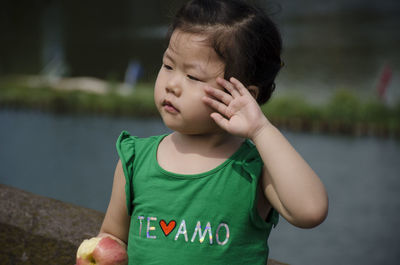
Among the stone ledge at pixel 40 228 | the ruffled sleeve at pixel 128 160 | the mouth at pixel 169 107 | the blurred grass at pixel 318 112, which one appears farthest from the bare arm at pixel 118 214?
the blurred grass at pixel 318 112

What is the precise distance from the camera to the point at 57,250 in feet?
3.01

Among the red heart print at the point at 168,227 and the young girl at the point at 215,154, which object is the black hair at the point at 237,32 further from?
the red heart print at the point at 168,227

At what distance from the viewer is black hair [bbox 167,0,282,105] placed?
1.89 feet

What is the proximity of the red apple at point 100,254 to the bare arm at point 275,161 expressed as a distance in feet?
0.67

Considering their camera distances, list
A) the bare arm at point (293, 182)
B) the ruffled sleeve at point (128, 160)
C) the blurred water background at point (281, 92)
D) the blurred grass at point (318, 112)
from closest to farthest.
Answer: the bare arm at point (293, 182)
the ruffled sleeve at point (128, 160)
the blurred water background at point (281, 92)
the blurred grass at point (318, 112)

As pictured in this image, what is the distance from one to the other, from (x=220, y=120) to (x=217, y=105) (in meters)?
0.02

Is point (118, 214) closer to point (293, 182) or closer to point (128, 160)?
point (128, 160)

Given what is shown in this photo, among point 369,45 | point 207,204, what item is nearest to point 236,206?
point 207,204

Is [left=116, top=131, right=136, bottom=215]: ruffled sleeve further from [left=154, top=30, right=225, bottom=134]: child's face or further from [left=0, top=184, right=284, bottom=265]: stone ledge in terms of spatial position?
[left=0, top=184, right=284, bottom=265]: stone ledge

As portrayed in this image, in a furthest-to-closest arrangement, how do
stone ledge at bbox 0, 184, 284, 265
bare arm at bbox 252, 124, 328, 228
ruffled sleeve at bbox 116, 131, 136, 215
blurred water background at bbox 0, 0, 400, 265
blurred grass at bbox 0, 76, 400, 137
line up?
blurred grass at bbox 0, 76, 400, 137 < blurred water background at bbox 0, 0, 400, 265 < stone ledge at bbox 0, 184, 284, 265 < ruffled sleeve at bbox 116, 131, 136, 215 < bare arm at bbox 252, 124, 328, 228

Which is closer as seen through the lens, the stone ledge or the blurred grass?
the stone ledge

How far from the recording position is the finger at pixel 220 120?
57 centimetres

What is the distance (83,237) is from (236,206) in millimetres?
452

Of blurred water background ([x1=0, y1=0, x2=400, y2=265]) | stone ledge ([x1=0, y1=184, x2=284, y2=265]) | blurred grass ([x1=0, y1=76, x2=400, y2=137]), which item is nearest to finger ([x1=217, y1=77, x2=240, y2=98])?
blurred water background ([x1=0, y1=0, x2=400, y2=265])
